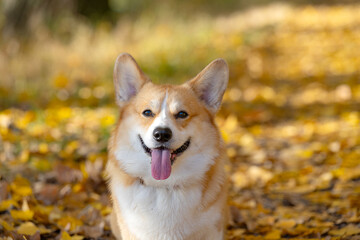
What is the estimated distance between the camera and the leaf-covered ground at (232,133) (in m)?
3.68

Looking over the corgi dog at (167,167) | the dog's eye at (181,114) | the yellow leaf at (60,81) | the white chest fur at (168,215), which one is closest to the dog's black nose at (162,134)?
the corgi dog at (167,167)

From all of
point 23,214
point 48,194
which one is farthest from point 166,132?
point 48,194

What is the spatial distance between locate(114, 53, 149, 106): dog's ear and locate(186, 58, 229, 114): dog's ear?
1.15ft

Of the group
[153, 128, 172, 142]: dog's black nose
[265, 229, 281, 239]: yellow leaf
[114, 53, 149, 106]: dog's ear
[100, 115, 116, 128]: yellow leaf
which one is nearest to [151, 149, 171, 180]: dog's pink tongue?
[153, 128, 172, 142]: dog's black nose

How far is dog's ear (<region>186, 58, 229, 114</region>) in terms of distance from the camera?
10.2 feet

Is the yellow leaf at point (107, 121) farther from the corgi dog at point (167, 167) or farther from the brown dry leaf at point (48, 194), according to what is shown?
the corgi dog at point (167, 167)

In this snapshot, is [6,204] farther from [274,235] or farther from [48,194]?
[274,235]

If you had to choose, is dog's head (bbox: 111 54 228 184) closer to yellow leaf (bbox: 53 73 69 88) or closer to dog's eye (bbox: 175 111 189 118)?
dog's eye (bbox: 175 111 189 118)

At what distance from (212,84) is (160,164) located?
2.32 feet

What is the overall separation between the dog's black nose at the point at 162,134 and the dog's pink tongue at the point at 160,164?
0.11 m

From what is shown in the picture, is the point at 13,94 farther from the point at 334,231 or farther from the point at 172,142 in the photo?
the point at 334,231

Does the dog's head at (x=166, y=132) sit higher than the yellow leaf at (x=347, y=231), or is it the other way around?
the dog's head at (x=166, y=132)

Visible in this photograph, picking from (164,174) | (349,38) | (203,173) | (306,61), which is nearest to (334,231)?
(203,173)

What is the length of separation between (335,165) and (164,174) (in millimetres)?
2664
